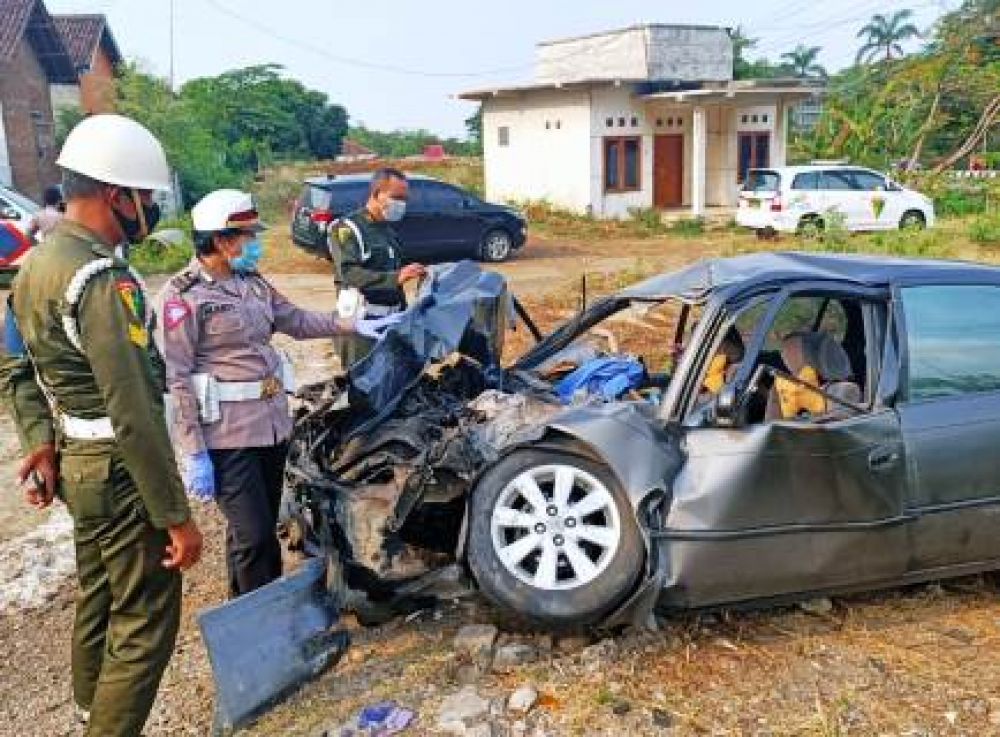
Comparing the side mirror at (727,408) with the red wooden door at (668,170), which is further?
the red wooden door at (668,170)

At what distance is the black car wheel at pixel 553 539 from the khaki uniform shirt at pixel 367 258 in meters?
2.16

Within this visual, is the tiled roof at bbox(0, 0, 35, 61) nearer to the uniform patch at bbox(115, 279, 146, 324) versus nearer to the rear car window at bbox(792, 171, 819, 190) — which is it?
the rear car window at bbox(792, 171, 819, 190)

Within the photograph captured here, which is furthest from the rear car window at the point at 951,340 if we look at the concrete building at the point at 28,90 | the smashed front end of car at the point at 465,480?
the concrete building at the point at 28,90

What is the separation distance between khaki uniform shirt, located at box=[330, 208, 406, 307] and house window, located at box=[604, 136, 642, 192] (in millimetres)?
17834

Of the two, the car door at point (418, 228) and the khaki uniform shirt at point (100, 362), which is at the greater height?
the khaki uniform shirt at point (100, 362)

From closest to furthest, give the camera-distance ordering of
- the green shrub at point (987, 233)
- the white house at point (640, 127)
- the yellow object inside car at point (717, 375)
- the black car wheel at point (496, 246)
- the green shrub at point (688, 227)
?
the yellow object inside car at point (717, 375)
the green shrub at point (987, 233)
the black car wheel at point (496, 246)
the green shrub at point (688, 227)
the white house at point (640, 127)

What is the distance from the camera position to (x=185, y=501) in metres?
2.66

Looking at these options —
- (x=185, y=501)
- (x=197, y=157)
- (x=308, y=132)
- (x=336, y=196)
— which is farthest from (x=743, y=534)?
(x=308, y=132)

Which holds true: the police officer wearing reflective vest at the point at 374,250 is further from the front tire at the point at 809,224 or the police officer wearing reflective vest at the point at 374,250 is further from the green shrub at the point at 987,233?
the green shrub at the point at 987,233

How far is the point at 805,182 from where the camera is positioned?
17.5 m

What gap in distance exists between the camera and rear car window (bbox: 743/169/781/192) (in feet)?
58.3

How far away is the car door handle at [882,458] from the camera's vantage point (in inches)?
132

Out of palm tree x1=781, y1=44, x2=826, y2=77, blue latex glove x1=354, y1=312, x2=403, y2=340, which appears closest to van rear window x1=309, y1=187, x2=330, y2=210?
blue latex glove x1=354, y1=312, x2=403, y2=340

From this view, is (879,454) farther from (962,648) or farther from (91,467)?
(91,467)
